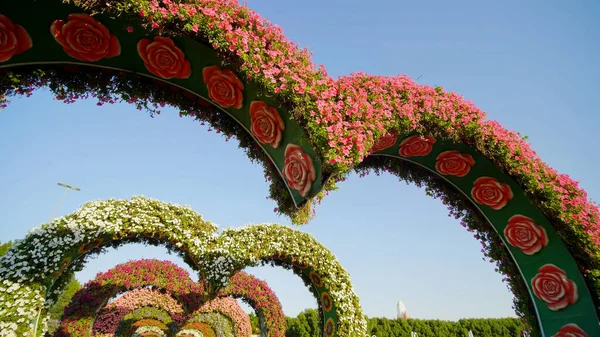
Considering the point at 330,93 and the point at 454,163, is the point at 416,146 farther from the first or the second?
the point at 330,93

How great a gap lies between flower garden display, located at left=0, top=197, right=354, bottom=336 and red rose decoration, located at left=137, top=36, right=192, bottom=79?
5.49 meters

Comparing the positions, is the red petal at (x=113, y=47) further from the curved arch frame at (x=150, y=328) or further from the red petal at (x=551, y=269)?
the curved arch frame at (x=150, y=328)

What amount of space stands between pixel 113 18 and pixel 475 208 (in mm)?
8116

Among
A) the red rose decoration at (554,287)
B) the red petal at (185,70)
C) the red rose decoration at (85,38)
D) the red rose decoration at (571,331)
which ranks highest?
the red petal at (185,70)

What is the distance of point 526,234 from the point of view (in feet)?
24.5

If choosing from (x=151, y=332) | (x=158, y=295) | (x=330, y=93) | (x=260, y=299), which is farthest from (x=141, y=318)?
(x=330, y=93)

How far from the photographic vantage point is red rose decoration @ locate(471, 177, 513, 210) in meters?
7.40

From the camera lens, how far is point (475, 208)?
816cm

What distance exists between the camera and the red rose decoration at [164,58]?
4.10 meters

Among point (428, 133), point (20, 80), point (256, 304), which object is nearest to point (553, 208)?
point (428, 133)

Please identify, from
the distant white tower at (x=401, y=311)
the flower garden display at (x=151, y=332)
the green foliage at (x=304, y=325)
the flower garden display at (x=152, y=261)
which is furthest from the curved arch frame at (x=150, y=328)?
Result: the distant white tower at (x=401, y=311)

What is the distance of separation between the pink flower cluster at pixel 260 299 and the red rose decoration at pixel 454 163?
10.7 metres

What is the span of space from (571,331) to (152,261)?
13.8m

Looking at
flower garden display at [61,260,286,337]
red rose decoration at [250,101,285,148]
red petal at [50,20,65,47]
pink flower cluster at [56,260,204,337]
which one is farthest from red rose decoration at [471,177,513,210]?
pink flower cluster at [56,260,204,337]
